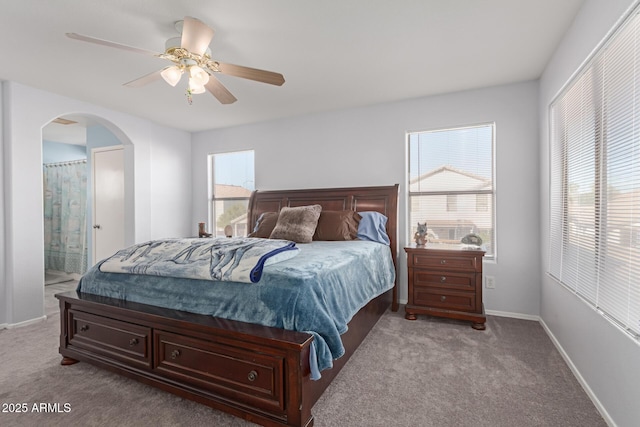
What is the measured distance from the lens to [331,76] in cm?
309

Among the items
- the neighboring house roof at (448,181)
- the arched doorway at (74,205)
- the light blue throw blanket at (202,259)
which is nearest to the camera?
the light blue throw blanket at (202,259)

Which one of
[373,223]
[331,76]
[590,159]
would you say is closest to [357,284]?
[373,223]

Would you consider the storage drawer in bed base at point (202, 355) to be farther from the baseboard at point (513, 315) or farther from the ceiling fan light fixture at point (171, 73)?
the baseboard at point (513, 315)

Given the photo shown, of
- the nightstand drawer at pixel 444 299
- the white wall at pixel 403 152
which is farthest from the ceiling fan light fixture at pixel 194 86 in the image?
the nightstand drawer at pixel 444 299

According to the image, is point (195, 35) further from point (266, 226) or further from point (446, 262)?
point (446, 262)

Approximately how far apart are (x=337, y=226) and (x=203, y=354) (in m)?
2.00

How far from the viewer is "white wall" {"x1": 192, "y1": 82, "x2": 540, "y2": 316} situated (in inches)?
127

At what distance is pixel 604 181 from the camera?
5.79ft

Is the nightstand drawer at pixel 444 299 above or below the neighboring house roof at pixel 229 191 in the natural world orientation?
below

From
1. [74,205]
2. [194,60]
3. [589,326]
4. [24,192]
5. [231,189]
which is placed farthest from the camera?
[74,205]

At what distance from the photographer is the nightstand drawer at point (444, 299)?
9.92 ft

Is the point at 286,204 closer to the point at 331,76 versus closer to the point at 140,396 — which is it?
the point at 331,76

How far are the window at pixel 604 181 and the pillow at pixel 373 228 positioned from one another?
1.57 meters

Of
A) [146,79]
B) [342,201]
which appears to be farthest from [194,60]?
[342,201]
